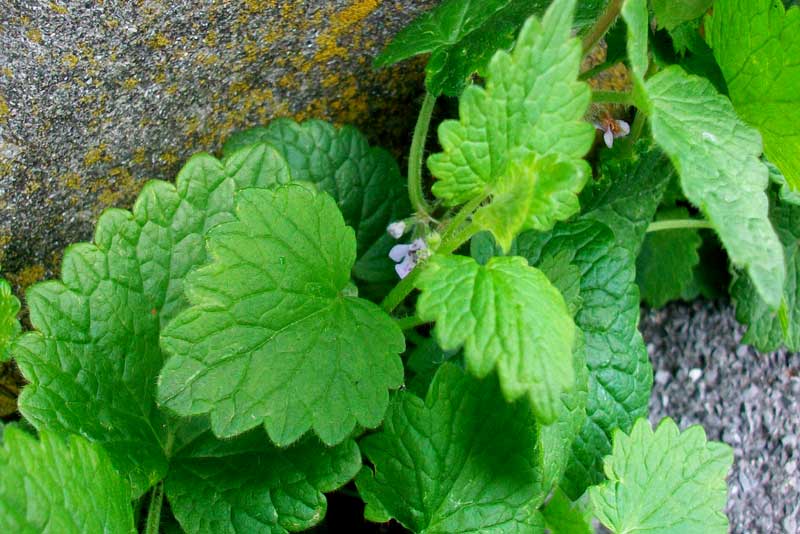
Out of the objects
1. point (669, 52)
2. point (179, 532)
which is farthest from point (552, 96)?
point (179, 532)

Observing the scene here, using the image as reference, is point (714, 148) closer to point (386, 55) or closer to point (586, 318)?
point (586, 318)

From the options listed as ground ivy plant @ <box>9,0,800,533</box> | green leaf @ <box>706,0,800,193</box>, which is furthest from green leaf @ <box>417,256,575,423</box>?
green leaf @ <box>706,0,800,193</box>

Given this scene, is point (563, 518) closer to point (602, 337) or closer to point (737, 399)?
point (602, 337)

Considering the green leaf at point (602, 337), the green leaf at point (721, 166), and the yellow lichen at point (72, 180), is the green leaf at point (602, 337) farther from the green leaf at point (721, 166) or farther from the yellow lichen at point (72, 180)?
the yellow lichen at point (72, 180)

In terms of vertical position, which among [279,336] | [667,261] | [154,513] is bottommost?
[667,261]

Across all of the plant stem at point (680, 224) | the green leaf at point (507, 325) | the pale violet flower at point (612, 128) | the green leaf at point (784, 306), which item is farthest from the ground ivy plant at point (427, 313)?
the green leaf at point (784, 306)

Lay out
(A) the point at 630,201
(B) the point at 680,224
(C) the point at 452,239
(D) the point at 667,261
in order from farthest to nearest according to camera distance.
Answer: (D) the point at 667,261, (B) the point at 680,224, (A) the point at 630,201, (C) the point at 452,239

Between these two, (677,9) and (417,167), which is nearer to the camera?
(677,9)

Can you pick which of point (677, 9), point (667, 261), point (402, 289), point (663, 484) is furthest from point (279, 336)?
point (667, 261)
